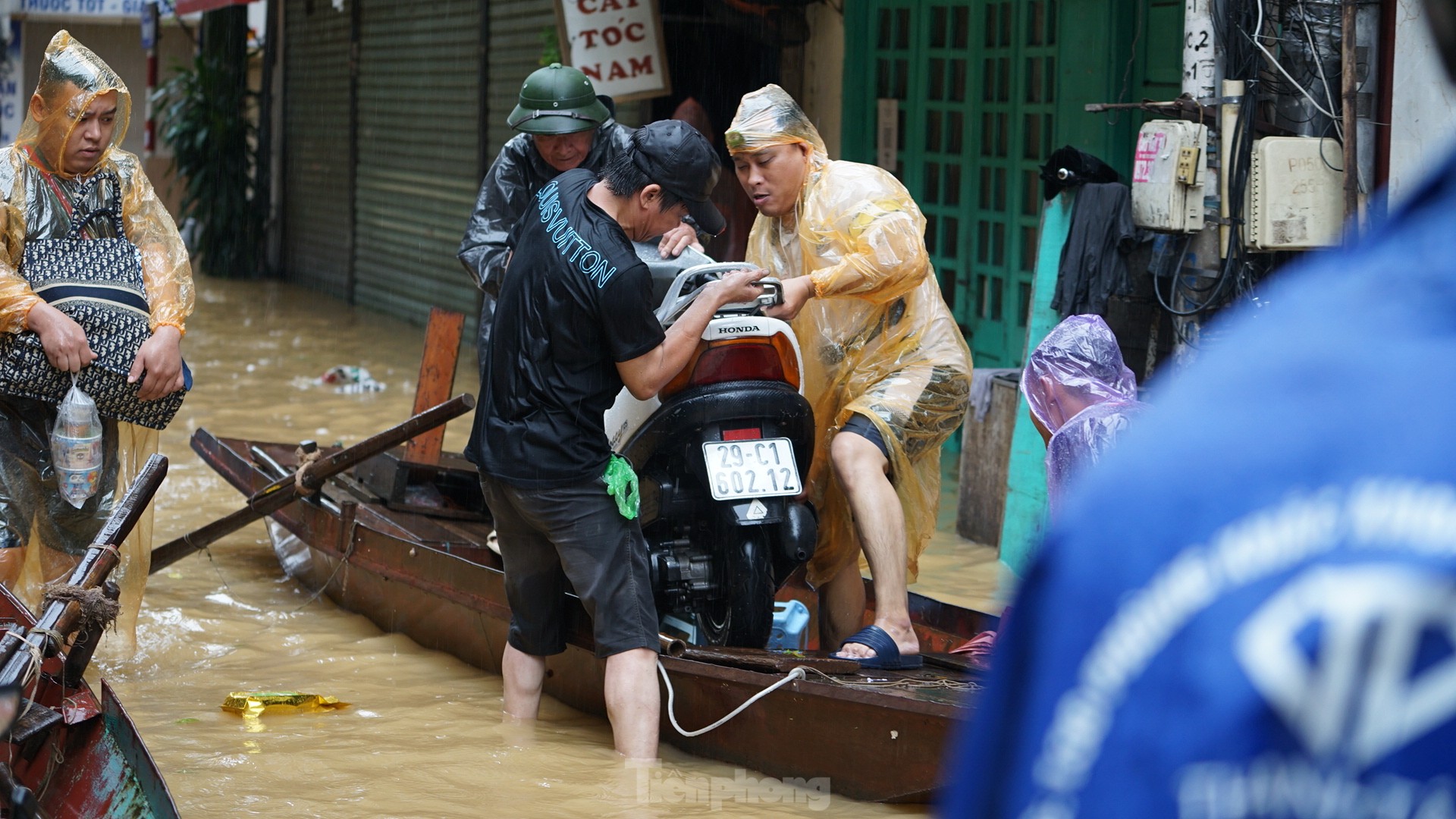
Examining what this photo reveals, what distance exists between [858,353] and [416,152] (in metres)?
10.7

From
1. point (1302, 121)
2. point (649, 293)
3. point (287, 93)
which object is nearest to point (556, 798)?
point (649, 293)

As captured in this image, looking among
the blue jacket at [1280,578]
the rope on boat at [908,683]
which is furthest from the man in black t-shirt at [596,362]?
the blue jacket at [1280,578]

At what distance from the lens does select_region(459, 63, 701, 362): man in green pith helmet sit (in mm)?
5473

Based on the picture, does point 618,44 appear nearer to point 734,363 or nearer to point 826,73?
point 826,73

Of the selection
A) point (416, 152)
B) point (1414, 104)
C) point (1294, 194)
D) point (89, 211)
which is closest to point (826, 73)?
point (1294, 194)

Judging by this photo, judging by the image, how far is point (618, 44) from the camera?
9.14 meters

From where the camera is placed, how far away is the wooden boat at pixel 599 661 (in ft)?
12.2

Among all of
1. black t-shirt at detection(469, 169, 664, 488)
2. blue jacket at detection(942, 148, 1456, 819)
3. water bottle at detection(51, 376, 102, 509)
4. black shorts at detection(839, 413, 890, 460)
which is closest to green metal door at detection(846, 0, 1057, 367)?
black shorts at detection(839, 413, 890, 460)

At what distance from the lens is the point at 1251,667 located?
678 millimetres

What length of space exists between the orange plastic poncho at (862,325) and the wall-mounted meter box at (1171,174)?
1555 mm

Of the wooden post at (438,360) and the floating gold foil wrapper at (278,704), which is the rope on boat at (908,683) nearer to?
the floating gold foil wrapper at (278,704)

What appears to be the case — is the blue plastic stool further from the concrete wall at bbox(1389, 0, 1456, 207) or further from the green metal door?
the green metal door

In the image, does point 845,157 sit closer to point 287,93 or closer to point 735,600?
point 735,600

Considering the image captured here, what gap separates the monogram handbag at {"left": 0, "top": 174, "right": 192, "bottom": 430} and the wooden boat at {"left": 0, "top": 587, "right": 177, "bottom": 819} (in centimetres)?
132
